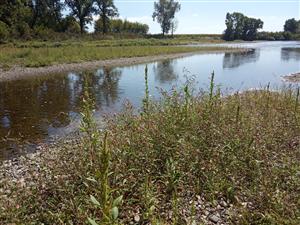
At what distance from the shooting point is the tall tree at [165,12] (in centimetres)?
10931

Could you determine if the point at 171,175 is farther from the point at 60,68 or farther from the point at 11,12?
the point at 11,12

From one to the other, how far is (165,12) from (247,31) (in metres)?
44.7

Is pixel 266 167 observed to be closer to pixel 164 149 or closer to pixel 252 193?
pixel 252 193

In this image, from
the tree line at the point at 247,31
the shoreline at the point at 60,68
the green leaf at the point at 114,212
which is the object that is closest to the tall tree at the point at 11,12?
the shoreline at the point at 60,68

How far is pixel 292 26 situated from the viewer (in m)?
144

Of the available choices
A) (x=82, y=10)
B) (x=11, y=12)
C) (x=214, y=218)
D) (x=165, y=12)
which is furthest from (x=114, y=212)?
(x=165, y=12)

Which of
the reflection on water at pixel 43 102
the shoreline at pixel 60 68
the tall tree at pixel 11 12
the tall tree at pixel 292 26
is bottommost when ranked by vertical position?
the reflection on water at pixel 43 102

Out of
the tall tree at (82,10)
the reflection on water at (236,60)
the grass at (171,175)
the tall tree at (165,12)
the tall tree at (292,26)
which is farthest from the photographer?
the tall tree at (292,26)

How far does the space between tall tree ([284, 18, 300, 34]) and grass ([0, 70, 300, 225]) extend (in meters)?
156

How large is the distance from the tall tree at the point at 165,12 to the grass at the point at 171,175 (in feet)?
358

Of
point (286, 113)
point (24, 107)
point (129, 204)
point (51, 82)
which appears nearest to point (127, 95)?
point (24, 107)

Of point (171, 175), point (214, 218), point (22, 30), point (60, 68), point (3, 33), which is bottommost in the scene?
point (60, 68)

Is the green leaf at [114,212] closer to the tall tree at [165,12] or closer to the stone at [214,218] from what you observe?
the stone at [214,218]

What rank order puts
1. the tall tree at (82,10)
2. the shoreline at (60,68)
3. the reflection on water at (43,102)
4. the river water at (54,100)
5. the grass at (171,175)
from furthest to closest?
the tall tree at (82,10), the shoreline at (60,68), the reflection on water at (43,102), the river water at (54,100), the grass at (171,175)
